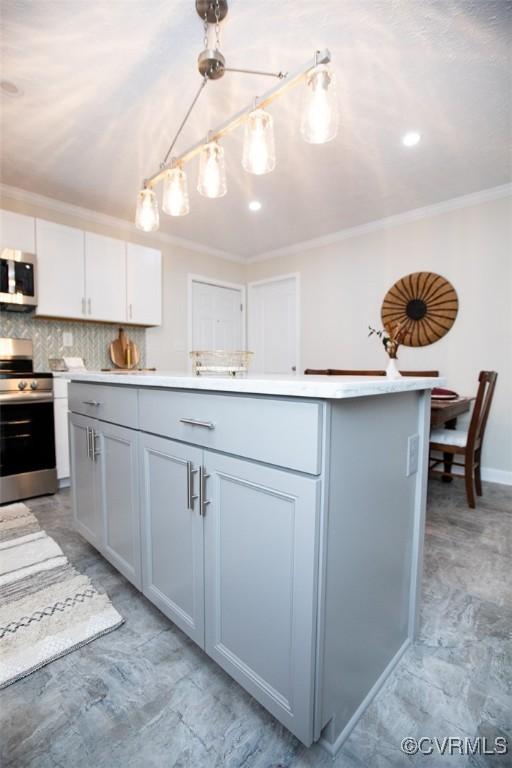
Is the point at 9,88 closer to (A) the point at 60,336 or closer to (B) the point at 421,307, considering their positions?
(A) the point at 60,336

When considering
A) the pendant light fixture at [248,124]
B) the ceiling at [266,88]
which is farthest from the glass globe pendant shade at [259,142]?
the ceiling at [266,88]

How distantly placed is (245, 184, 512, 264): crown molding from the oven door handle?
10.6 ft

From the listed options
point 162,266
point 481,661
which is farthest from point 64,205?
point 481,661

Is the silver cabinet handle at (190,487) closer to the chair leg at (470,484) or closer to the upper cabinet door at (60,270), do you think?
the chair leg at (470,484)

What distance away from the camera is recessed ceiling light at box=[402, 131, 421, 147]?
2.30m

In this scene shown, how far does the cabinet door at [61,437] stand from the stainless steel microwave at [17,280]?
843 millimetres

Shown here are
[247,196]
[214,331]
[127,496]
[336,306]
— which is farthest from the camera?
[214,331]

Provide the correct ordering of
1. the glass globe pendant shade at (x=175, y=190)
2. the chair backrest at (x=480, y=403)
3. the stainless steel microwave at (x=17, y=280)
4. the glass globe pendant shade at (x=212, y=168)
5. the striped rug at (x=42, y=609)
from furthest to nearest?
the stainless steel microwave at (x=17, y=280) → the chair backrest at (x=480, y=403) → the glass globe pendant shade at (x=175, y=190) → the glass globe pendant shade at (x=212, y=168) → the striped rug at (x=42, y=609)

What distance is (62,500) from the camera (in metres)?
Result: 2.75

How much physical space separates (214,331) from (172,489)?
3730 mm

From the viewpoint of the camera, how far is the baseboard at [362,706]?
3.08 ft

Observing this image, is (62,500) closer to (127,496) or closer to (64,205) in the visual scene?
(127,496)

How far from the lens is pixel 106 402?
5.29 ft

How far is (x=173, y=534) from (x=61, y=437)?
7.10 ft
